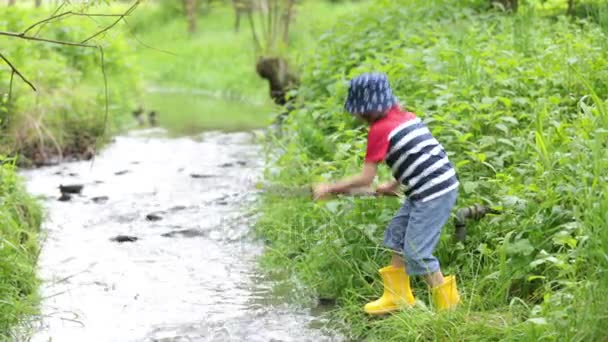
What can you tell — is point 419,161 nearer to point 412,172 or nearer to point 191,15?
point 412,172

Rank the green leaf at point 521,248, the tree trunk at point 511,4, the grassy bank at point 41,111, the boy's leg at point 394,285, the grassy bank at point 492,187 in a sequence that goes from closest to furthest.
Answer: the grassy bank at point 492,187
the green leaf at point 521,248
the boy's leg at point 394,285
the grassy bank at point 41,111
the tree trunk at point 511,4

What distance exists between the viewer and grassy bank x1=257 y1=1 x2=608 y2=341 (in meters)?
4.06

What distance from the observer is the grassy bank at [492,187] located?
406 centimetres

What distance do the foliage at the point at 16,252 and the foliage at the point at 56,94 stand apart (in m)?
2.26

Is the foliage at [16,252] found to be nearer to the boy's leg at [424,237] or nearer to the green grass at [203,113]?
the boy's leg at [424,237]

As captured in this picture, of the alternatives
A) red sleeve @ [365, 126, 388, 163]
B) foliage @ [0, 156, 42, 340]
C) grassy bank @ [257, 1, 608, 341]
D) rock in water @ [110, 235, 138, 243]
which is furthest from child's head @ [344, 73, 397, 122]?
rock in water @ [110, 235, 138, 243]

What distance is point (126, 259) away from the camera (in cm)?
645

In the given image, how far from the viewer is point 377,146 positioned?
177 inches

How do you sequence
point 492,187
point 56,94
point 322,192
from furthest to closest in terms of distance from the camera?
point 56,94, point 492,187, point 322,192

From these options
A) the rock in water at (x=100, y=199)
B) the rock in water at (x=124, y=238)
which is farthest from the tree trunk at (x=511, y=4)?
the rock in water at (x=124, y=238)

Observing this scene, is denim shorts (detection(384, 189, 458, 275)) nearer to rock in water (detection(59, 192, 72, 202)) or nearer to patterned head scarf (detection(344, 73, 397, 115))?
patterned head scarf (detection(344, 73, 397, 115))

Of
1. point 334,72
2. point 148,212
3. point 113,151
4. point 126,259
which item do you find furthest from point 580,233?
point 113,151

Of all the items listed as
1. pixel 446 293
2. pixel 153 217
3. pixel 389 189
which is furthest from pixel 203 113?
pixel 446 293

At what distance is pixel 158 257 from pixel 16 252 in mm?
1261
